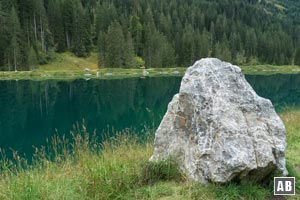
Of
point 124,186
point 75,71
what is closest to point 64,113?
point 124,186

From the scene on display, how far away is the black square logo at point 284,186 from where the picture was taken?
6.90 m

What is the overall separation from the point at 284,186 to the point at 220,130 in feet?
6.13

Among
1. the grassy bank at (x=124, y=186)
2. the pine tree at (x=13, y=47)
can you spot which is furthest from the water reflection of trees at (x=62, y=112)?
the pine tree at (x=13, y=47)

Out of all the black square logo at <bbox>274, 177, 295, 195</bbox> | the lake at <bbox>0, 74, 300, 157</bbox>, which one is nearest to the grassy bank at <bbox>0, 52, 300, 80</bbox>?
the lake at <bbox>0, 74, 300, 157</bbox>

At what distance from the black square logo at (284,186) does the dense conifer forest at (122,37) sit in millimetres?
72648

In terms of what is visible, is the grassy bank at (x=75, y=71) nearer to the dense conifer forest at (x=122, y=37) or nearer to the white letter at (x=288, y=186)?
the dense conifer forest at (x=122, y=37)

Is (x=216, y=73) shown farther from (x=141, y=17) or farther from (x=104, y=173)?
(x=141, y=17)

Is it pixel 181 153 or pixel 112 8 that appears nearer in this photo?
pixel 181 153

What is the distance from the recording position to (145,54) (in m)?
95.2

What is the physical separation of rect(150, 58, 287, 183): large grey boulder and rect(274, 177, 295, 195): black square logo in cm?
18

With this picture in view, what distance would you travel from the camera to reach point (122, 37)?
287ft

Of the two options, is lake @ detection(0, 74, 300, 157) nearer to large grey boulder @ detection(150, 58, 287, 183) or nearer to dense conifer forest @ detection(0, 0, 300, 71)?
Result: large grey boulder @ detection(150, 58, 287, 183)

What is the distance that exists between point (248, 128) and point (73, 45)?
89.5 m

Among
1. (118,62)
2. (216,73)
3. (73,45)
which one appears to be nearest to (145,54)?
(118,62)
